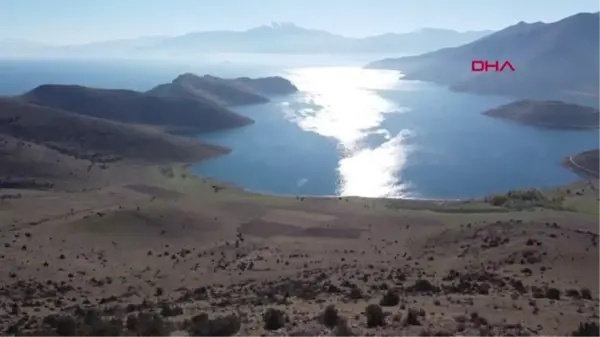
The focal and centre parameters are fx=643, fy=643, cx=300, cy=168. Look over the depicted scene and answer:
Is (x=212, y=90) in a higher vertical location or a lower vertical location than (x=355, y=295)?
higher

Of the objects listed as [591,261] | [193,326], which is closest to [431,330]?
[193,326]

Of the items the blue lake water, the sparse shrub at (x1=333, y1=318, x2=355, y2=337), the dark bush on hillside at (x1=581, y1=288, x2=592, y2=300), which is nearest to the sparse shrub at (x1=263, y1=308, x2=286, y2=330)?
the sparse shrub at (x1=333, y1=318, x2=355, y2=337)

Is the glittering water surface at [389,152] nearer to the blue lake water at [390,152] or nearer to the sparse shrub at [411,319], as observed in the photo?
the blue lake water at [390,152]

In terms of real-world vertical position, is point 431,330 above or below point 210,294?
above

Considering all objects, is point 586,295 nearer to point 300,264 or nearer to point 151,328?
point 151,328

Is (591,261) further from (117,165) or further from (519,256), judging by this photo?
(117,165)

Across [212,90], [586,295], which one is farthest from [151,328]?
[212,90]
